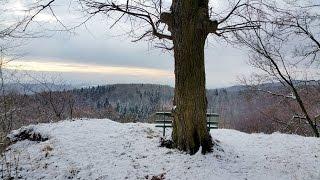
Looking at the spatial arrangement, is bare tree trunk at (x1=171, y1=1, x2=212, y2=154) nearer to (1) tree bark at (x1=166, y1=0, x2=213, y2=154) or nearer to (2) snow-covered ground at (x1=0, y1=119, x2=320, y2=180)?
(1) tree bark at (x1=166, y1=0, x2=213, y2=154)

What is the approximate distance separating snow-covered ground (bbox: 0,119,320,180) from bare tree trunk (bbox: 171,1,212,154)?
502 mm

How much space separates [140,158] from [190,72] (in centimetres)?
256

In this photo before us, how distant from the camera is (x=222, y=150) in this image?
11422 mm

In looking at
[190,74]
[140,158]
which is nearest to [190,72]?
[190,74]

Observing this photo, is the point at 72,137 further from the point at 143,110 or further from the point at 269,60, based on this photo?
the point at 143,110

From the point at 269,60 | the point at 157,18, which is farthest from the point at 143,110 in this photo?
the point at 157,18

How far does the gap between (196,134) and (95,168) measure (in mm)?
2800

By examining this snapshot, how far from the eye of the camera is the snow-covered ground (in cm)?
984

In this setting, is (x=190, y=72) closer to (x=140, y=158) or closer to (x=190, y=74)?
(x=190, y=74)

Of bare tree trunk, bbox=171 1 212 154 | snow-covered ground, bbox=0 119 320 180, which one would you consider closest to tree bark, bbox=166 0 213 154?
bare tree trunk, bbox=171 1 212 154

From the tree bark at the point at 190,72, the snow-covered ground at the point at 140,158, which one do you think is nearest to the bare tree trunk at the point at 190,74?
the tree bark at the point at 190,72

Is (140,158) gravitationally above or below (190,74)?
below

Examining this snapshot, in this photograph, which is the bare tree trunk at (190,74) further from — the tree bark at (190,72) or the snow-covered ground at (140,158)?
the snow-covered ground at (140,158)

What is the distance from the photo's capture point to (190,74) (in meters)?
10.9
